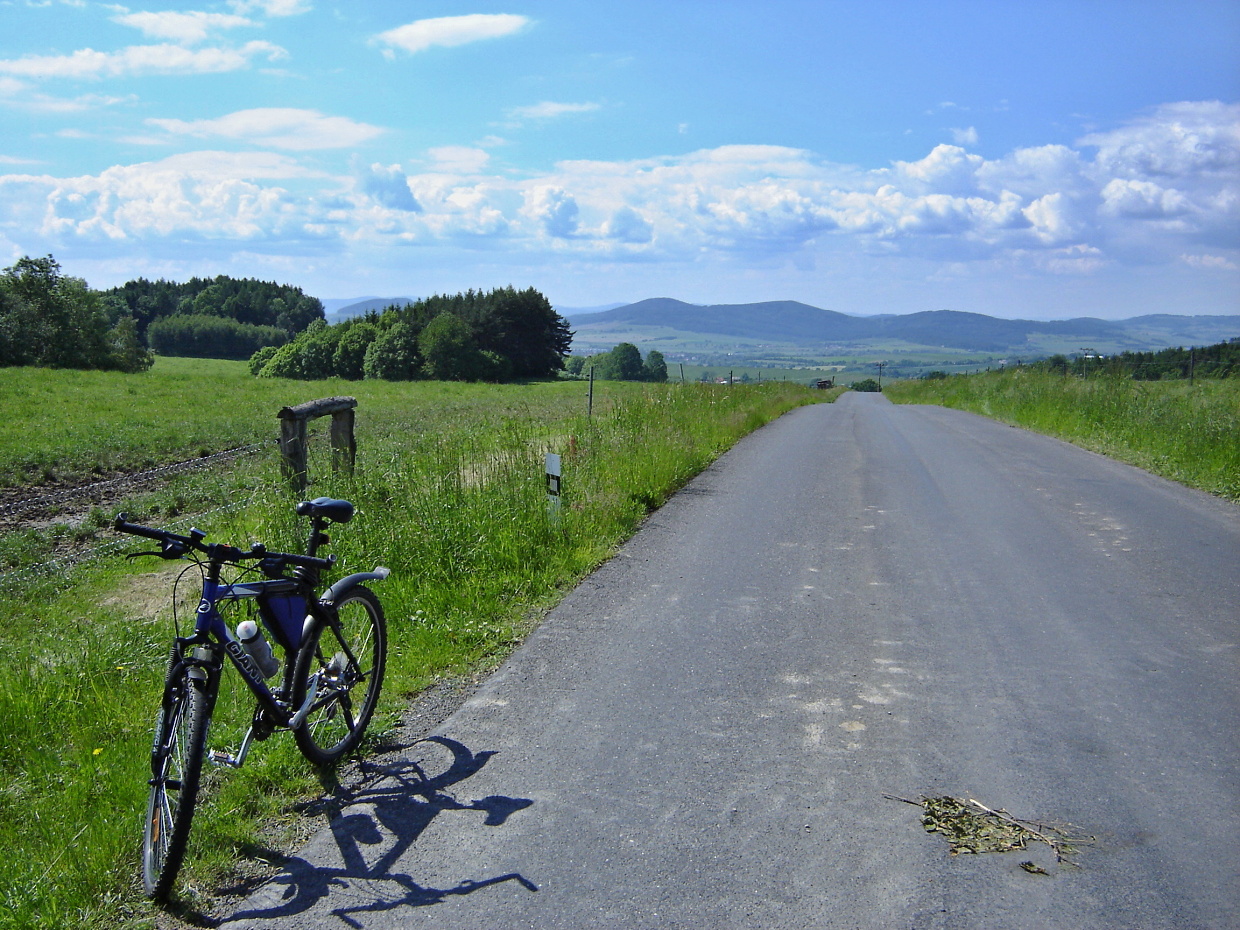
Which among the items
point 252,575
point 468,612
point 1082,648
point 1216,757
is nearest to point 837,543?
point 1082,648

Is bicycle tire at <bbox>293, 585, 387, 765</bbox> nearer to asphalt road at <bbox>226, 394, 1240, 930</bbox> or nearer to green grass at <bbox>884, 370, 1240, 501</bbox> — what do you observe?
asphalt road at <bbox>226, 394, 1240, 930</bbox>

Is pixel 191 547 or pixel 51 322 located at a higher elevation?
pixel 51 322

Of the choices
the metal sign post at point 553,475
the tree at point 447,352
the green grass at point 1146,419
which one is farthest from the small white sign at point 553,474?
the tree at point 447,352

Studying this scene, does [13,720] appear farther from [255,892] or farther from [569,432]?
[569,432]

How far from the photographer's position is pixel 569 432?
14.6m

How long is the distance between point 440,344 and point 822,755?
74950mm

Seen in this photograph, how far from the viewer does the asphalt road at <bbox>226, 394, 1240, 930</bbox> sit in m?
3.30

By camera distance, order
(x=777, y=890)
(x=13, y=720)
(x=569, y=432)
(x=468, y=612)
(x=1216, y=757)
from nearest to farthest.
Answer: (x=777, y=890) < (x=1216, y=757) < (x=13, y=720) < (x=468, y=612) < (x=569, y=432)

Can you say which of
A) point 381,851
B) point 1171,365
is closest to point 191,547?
point 381,851

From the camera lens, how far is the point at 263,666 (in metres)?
3.92

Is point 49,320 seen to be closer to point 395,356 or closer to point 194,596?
point 395,356

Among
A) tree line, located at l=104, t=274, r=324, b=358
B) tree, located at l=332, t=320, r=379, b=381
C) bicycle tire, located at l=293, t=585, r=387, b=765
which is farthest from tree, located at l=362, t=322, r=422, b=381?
bicycle tire, located at l=293, t=585, r=387, b=765

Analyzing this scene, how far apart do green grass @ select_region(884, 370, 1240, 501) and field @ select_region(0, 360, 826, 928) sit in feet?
24.2

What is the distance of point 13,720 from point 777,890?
4022mm
